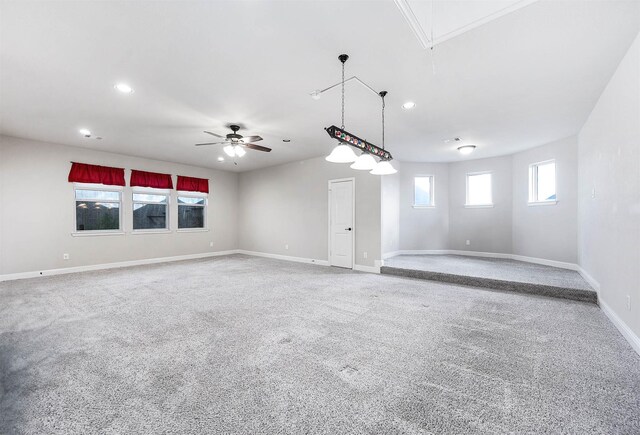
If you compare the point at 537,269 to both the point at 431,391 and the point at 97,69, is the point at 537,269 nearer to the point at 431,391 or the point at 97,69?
the point at 431,391

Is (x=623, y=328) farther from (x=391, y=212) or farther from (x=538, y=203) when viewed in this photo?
(x=391, y=212)

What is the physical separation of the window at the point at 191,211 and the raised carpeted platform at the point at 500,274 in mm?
5872

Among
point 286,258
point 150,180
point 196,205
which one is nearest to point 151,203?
point 150,180

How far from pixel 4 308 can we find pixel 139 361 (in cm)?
308

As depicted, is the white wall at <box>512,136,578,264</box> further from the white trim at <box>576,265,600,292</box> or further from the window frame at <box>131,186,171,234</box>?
the window frame at <box>131,186,171,234</box>

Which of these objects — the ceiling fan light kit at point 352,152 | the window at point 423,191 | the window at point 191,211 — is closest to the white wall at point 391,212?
the window at point 423,191

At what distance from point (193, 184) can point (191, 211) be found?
86 cm

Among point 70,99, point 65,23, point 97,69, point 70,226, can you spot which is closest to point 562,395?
point 65,23

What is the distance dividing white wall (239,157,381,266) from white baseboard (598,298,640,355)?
358 centimetres

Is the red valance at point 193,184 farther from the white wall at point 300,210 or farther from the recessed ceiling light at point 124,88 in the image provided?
the recessed ceiling light at point 124,88

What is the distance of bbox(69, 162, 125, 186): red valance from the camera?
6.07 m

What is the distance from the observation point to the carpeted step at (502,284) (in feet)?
13.1

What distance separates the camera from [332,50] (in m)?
2.61

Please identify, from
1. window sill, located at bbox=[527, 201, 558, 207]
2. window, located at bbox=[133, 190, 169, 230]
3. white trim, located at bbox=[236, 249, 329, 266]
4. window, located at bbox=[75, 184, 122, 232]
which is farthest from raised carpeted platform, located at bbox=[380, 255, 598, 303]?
window, located at bbox=[75, 184, 122, 232]
